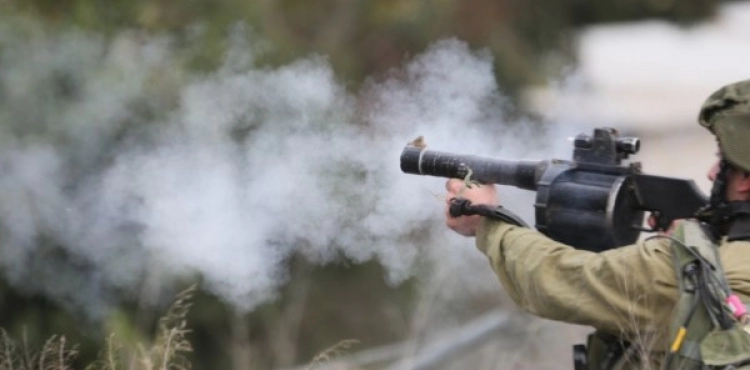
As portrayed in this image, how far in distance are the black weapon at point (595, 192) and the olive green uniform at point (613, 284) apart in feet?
0.62

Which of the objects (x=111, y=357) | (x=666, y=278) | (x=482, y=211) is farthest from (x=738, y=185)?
(x=111, y=357)

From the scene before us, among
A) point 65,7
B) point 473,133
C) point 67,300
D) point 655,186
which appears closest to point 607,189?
point 655,186

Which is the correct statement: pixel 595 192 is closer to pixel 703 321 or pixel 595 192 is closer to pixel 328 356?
pixel 703 321

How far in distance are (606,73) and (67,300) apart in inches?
460

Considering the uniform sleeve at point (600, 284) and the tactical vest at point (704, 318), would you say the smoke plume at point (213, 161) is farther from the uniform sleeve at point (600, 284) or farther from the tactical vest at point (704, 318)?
the tactical vest at point (704, 318)

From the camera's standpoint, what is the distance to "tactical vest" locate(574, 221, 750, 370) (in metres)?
2.94

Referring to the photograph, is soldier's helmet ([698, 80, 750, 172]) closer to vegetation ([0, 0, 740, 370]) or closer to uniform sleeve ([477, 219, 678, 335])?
uniform sleeve ([477, 219, 678, 335])

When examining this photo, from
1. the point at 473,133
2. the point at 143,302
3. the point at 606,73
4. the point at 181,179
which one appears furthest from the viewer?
the point at 606,73

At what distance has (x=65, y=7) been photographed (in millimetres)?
6266

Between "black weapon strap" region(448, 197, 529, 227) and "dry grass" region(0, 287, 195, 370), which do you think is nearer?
"black weapon strap" region(448, 197, 529, 227)

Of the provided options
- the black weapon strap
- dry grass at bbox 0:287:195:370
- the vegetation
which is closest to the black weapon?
the black weapon strap

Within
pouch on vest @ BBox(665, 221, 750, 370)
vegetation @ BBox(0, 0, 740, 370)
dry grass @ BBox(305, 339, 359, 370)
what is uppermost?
vegetation @ BBox(0, 0, 740, 370)

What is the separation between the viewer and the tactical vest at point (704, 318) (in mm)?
2941

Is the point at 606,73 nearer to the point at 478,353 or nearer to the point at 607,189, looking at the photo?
the point at 478,353
